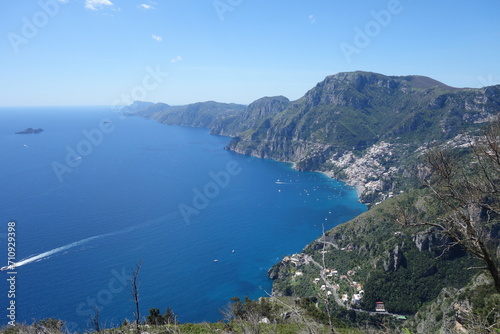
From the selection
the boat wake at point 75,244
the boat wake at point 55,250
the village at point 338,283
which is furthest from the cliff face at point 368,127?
the boat wake at point 55,250

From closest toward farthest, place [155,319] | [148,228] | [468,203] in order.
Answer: [468,203] < [155,319] < [148,228]

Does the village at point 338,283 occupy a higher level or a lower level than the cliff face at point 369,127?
lower

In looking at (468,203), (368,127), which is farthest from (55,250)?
(368,127)

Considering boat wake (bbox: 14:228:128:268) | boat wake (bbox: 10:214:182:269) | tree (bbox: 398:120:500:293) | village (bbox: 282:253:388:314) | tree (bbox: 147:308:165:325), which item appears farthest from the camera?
boat wake (bbox: 10:214:182:269)

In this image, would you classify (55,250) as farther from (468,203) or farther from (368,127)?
(368,127)

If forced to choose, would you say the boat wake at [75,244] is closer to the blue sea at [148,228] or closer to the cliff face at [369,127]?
the blue sea at [148,228]

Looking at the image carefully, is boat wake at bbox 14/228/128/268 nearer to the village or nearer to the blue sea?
the blue sea

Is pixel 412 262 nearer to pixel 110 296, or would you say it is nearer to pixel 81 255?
pixel 110 296

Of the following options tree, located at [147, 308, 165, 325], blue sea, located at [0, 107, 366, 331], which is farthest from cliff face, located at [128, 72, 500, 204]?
tree, located at [147, 308, 165, 325]
